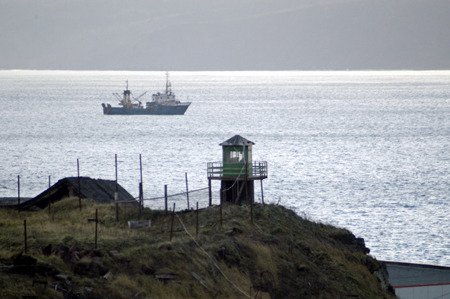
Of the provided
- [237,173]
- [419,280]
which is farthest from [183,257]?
[419,280]

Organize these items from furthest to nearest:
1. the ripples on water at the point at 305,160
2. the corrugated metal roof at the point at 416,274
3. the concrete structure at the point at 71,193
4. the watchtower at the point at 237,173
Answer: the ripples on water at the point at 305,160
the corrugated metal roof at the point at 416,274
the watchtower at the point at 237,173
the concrete structure at the point at 71,193

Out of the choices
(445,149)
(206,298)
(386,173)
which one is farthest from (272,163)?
(206,298)

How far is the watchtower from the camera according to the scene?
4697 centimetres

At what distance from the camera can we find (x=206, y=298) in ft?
112

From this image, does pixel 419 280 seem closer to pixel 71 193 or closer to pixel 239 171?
pixel 239 171

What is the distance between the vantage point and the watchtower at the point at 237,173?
46969mm

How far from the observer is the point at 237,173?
47344 millimetres

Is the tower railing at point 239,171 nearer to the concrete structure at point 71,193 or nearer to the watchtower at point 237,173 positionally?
the watchtower at point 237,173

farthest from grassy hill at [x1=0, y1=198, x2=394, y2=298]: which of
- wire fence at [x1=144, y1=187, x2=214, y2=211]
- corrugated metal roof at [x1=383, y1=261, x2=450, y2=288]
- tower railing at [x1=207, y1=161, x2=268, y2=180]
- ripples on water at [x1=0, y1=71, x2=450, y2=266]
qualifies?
ripples on water at [x1=0, y1=71, x2=450, y2=266]

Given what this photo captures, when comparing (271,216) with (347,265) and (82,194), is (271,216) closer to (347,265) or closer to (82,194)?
(347,265)

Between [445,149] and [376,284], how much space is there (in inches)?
3251

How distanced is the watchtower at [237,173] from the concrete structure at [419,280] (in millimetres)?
6496

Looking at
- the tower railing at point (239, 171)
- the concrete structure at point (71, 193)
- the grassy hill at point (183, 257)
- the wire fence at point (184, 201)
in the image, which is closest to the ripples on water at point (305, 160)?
the wire fence at point (184, 201)

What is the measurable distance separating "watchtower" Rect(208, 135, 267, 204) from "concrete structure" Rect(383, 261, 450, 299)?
6.50 m
